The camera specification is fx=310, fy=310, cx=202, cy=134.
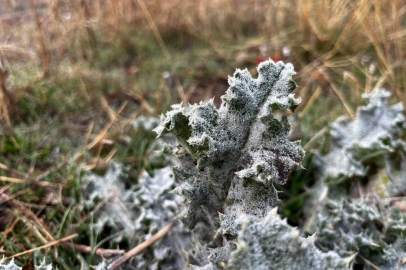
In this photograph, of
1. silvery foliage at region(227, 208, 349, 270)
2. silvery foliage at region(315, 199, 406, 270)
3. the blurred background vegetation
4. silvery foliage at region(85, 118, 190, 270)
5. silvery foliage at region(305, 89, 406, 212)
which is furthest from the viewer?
the blurred background vegetation

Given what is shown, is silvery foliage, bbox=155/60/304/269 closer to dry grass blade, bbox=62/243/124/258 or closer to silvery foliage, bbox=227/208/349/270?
silvery foliage, bbox=227/208/349/270

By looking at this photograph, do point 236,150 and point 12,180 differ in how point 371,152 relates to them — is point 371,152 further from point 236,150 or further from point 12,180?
point 12,180

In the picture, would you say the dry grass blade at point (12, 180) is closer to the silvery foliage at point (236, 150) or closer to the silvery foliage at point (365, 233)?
the silvery foliage at point (236, 150)

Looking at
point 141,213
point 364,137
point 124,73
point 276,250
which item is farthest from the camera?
point 124,73

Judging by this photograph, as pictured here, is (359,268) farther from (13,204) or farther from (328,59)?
(328,59)

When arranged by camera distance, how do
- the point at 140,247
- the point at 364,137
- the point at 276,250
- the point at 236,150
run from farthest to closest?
the point at 364,137 → the point at 140,247 → the point at 236,150 → the point at 276,250

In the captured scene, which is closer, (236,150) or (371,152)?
(236,150)

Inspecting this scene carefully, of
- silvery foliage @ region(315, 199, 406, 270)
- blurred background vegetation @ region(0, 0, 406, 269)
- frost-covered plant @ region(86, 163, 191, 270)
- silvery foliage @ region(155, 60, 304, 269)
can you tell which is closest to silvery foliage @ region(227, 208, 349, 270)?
silvery foliage @ region(155, 60, 304, 269)

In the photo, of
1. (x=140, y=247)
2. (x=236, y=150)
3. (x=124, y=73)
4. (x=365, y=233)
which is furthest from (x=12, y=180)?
(x=365, y=233)
